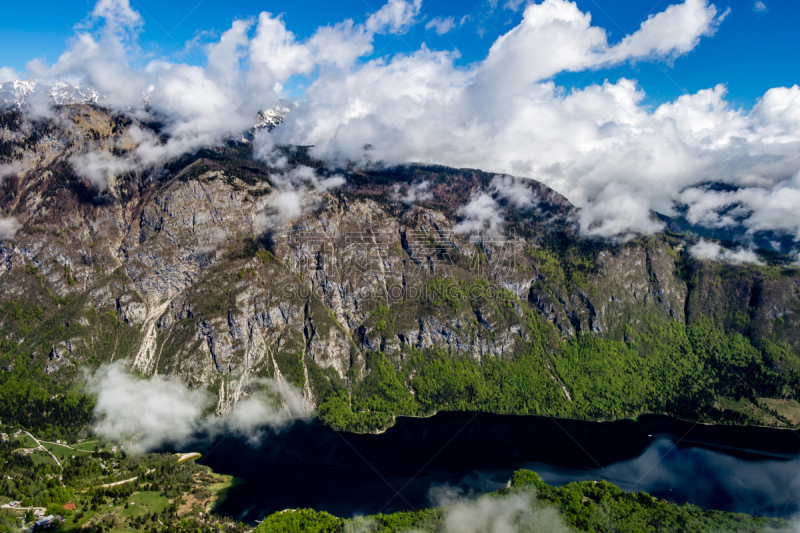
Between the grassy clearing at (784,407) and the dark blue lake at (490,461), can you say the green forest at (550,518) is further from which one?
the grassy clearing at (784,407)

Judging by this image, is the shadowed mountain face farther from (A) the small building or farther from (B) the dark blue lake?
(A) the small building

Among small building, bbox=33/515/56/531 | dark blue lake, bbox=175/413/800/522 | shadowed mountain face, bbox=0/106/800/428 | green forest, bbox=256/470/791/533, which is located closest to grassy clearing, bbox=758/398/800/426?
shadowed mountain face, bbox=0/106/800/428

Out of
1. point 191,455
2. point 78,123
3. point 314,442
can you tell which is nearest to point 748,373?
point 314,442

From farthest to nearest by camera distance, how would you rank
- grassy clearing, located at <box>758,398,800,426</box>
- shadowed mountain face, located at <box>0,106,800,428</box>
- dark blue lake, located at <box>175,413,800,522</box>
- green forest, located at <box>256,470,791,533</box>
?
shadowed mountain face, located at <box>0,106,800,428</box>
grassy clearing, located at <box>758,398,800,426</box>
dark blue lake, located at <box>175,413,800,522</box>
green forest, located at <box>256,470,791,533</box>

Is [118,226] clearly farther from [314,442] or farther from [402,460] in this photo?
[402,460]

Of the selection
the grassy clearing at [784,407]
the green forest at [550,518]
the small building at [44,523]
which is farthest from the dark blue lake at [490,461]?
the small building at [44,523]

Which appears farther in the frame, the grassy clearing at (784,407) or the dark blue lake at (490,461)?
the grassy clearing at (784,407)

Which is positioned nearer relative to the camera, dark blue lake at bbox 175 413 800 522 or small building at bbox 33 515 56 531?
small building at bbox 33 515 56 531
